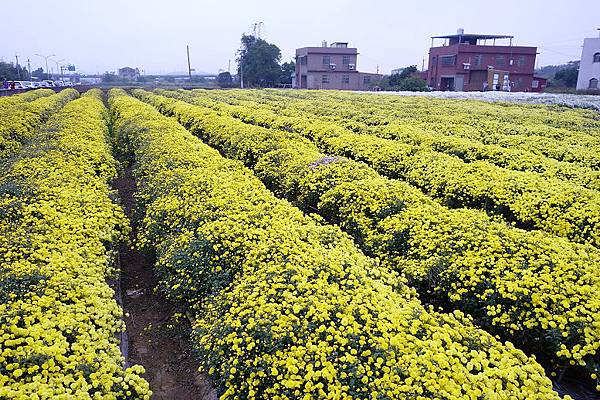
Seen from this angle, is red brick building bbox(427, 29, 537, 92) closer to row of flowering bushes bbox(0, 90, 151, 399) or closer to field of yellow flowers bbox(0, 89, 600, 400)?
field of yellow flowers bbox(0, 89, 600, 400)

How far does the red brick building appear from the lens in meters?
50.8

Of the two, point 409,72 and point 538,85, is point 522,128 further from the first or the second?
point 409,72

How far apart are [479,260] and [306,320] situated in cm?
259

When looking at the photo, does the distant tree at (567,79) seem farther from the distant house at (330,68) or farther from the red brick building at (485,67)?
the distant house at (330,68)

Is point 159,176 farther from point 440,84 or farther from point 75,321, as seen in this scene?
point 440,84

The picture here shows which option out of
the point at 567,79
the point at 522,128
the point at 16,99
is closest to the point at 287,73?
the point at 567,79

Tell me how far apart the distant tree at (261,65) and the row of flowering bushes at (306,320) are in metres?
61.9

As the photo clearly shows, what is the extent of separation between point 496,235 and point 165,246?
4546 mm

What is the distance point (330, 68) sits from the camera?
6494 cm

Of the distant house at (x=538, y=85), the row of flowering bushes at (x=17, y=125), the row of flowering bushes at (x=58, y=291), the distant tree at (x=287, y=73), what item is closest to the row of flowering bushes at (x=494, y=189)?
the row of flowering bushes at (x=58, y=291)

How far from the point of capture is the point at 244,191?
763cm

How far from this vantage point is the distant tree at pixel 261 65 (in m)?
65.4

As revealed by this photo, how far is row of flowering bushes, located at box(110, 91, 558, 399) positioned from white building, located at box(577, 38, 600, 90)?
171 ft

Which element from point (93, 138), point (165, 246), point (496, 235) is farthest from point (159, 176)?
point (496, 235)
